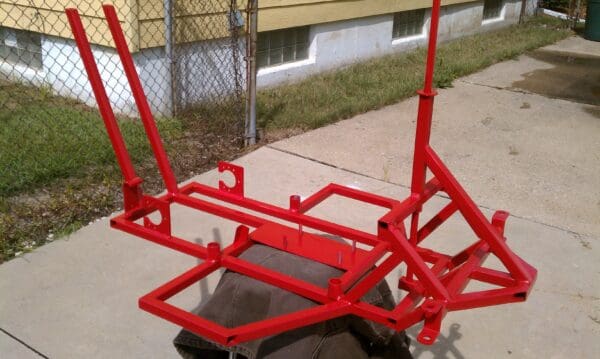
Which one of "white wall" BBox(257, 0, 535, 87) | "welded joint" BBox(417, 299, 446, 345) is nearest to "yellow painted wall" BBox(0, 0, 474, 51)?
"white wall" BBox(257, 0, 535, 87)

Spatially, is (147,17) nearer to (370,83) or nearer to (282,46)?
(282,46)

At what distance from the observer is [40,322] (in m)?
2.88

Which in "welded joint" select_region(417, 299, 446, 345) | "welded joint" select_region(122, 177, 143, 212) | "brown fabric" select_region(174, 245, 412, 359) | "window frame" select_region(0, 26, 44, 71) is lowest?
"window frame" select_region(0, 26, 44, 71)

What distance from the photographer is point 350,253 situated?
197 centimetres

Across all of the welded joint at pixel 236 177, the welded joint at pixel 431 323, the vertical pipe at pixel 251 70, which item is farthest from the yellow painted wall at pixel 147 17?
the welded joint at pixel 431 323

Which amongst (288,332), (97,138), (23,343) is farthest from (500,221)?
(97,138)

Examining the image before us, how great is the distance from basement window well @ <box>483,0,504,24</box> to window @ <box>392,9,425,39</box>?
2115 mm

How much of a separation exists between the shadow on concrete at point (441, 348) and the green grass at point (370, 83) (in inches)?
115

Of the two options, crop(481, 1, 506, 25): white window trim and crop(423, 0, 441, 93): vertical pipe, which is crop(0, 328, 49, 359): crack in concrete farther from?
crop(481, 1, 506, 25): white window trim

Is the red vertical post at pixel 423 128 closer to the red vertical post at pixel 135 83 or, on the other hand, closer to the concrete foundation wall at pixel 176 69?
the red vertical post at pixel 135 83

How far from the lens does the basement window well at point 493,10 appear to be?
1130cm

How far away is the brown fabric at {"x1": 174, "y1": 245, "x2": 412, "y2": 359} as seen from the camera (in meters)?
1.80

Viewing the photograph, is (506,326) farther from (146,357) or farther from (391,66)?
(391,66)

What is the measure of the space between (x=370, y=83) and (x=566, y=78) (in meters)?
2.79
